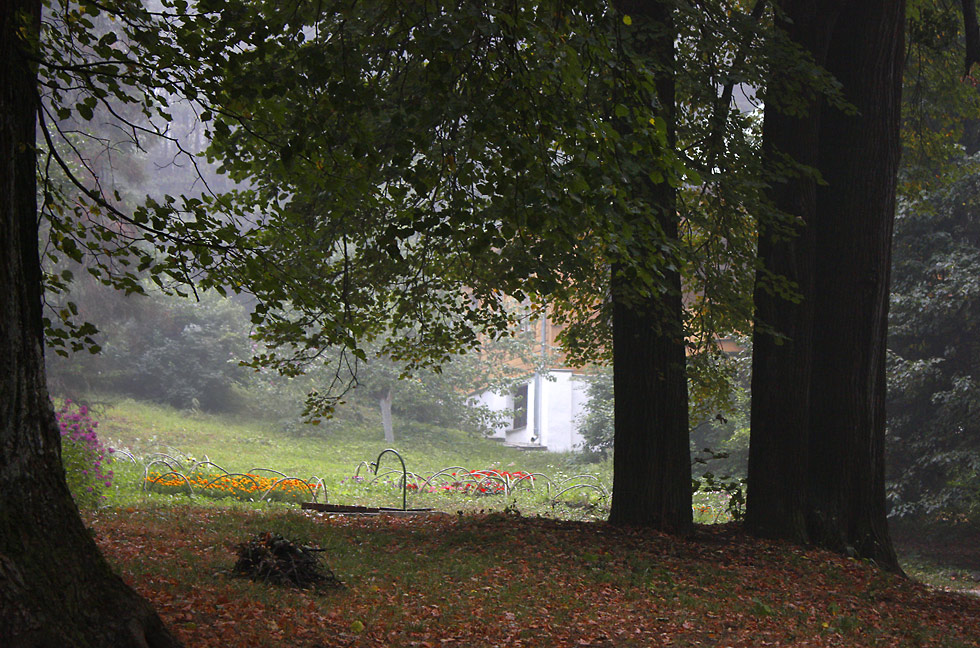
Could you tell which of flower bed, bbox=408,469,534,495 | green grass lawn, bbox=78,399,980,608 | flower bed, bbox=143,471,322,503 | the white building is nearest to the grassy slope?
flower bed, bbox=143,471,322,503

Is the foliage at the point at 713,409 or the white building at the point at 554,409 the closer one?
the foliage at the point at 713,409

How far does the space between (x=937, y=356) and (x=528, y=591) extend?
13.9 meters

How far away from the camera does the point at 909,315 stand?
16.9 m

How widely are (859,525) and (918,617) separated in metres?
2.00

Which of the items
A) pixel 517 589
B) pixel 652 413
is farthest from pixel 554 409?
pixel 517 589

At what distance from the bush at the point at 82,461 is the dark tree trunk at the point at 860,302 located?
359 inches

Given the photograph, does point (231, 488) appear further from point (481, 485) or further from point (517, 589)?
point (517, 589)

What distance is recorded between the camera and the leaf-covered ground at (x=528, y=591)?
5.35 meters

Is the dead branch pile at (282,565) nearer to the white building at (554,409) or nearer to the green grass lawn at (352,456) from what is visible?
the green grass lawn at (352,456)

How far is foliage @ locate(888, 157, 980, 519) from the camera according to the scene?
611 inches

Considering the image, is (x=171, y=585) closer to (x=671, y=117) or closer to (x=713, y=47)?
(x=671, y=117)

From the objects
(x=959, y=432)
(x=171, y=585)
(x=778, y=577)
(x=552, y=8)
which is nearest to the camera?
(x=171, y=585)

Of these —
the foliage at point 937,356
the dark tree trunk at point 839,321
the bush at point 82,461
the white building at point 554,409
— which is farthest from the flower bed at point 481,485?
the dark tree trunk at point 839,321

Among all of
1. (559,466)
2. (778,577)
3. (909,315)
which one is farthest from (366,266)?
(559,466)
